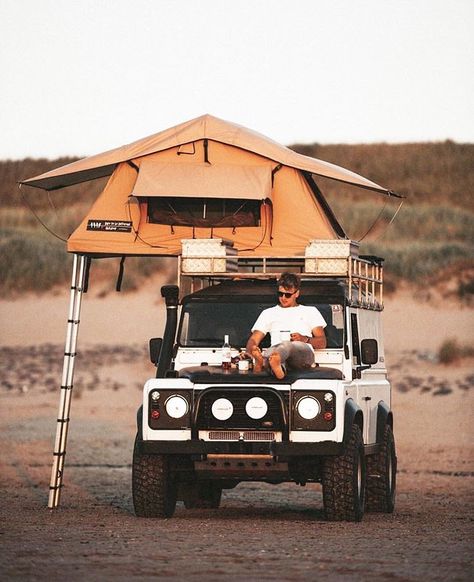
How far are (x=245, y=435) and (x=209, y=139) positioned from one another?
4.19 metres

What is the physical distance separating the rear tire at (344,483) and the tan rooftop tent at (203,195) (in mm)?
3005

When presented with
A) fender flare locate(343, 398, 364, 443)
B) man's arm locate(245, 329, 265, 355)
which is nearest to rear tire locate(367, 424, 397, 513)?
fender flare locate(343, 398, 364, 443)

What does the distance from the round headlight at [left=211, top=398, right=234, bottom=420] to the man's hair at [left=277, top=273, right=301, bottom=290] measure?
1358mm

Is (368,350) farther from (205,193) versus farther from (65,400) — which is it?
(65,400)

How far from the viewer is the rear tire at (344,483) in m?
13.5

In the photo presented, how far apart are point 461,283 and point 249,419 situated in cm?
2833

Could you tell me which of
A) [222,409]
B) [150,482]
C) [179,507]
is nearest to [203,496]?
[179,507]

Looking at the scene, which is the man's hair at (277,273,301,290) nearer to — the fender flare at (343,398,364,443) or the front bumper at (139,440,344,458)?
the fender flare at (343,398,364,443)

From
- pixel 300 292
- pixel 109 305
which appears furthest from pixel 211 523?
pixel 109 305

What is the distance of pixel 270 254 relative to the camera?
16094mm

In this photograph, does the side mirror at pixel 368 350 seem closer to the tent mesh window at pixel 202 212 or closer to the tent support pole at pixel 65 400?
the tent mesh window at pixel 202 212

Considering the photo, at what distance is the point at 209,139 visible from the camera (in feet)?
54.2

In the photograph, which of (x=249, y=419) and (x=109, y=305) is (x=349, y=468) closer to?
(x=249, y=419)

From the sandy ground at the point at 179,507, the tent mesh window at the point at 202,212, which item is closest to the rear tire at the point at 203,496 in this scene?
the sandy ground at the point at 179,507
